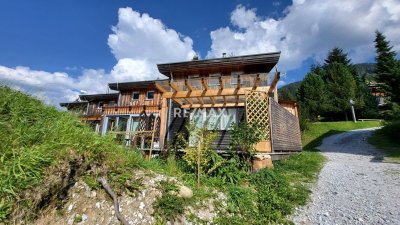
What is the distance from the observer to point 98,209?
11.6 ft

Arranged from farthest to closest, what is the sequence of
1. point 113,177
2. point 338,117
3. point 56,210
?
1. point 338,117
2. point 113,177
3. point 56,210

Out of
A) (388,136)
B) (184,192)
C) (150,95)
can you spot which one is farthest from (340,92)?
(184,192)

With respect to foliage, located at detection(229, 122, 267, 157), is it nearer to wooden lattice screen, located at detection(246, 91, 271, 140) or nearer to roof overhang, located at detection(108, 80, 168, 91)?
wooden lattice screen, located at detection(246, 91, 271, 140)

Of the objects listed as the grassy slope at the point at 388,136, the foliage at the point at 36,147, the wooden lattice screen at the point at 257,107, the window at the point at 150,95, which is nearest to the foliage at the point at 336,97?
the grassy slope at the point at 388,136

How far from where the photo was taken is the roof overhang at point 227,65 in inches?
513

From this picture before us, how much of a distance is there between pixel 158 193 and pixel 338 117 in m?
37.0

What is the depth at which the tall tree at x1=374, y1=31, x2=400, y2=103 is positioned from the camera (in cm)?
2022

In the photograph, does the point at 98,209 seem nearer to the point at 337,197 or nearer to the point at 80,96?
the point at 337,197

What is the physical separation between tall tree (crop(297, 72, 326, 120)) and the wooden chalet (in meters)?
18.4

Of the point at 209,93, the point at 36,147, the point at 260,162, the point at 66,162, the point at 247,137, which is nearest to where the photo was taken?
the point at 36,147

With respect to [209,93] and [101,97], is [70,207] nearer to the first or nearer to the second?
[209,93]

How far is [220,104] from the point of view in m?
11.1

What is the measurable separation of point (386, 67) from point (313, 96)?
9.16m

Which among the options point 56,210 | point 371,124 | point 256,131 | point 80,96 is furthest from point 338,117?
point 56,210
